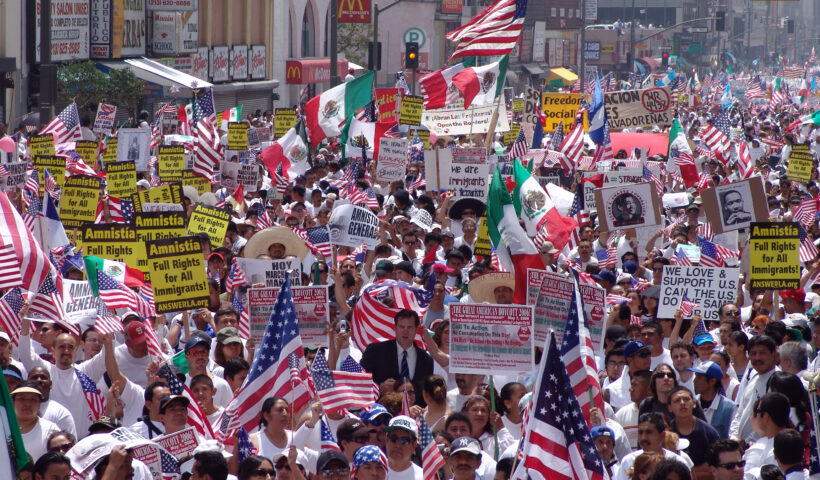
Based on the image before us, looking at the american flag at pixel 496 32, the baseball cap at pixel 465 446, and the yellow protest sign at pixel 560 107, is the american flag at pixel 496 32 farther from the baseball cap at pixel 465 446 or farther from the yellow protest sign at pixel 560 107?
the baseball cap at pixel 465 446

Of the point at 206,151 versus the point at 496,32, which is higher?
the point at 496,32

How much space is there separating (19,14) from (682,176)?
18.5m

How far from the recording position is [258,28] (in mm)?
50188

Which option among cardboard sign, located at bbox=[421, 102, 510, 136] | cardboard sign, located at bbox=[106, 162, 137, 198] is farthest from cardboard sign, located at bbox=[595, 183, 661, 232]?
cardboard sign, located at bbox=[421, 102, 510, 136]

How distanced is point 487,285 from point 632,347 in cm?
199

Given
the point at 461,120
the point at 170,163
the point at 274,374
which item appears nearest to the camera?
the point at 274,374

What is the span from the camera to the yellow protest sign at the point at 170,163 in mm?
18547

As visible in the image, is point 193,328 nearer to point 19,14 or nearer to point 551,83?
point 19,14

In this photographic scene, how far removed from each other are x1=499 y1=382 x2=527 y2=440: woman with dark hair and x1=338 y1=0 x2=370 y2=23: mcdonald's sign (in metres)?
32.7

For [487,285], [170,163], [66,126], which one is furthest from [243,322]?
[66,126]

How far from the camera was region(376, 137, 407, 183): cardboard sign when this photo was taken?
19.7 metres

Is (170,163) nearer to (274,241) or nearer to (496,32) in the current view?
(496,32)

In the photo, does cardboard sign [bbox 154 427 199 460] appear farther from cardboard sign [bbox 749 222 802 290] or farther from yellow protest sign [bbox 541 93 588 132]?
yellow protest sign [bbox 541 93 588 132]

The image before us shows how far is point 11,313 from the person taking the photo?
9.45 metres
